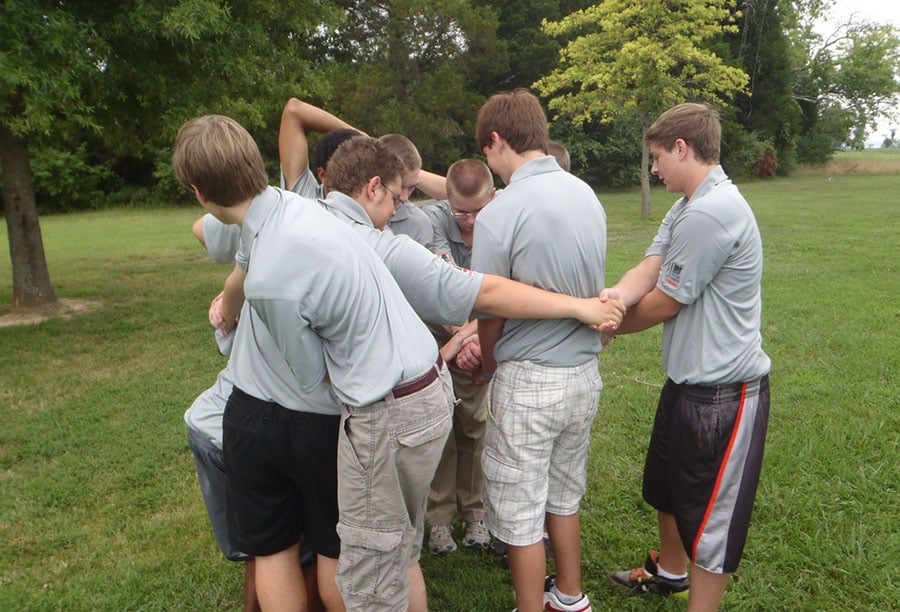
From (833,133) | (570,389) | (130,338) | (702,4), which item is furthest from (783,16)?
(570,389)

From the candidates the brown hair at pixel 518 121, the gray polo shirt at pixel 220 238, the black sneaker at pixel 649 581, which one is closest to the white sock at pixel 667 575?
the black sneaker at pixel 649 581

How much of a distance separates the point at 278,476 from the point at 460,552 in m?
1.63

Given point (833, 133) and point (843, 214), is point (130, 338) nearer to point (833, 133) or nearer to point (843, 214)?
point (843, 214)

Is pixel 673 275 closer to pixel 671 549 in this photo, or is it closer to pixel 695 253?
pixel 695 253

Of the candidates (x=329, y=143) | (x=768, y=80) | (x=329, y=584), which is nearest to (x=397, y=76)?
(x=768, y=80)

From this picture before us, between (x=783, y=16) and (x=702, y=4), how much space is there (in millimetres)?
21084

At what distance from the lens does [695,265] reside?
8.08 feet

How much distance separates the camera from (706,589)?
2.65m

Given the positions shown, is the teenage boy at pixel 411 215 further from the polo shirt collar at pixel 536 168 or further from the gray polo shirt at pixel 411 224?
the polo shirt collar at pixel 536 168

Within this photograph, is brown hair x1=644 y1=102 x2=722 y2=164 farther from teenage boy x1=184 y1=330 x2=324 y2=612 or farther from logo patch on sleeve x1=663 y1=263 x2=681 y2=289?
teenage boy x1=184 y1=330 x2=324 y2=612

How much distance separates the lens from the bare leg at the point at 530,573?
2.69 meters

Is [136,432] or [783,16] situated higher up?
[783,16]

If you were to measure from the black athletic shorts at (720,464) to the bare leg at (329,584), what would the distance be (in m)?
1.33

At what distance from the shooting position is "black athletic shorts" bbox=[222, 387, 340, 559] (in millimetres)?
2184
